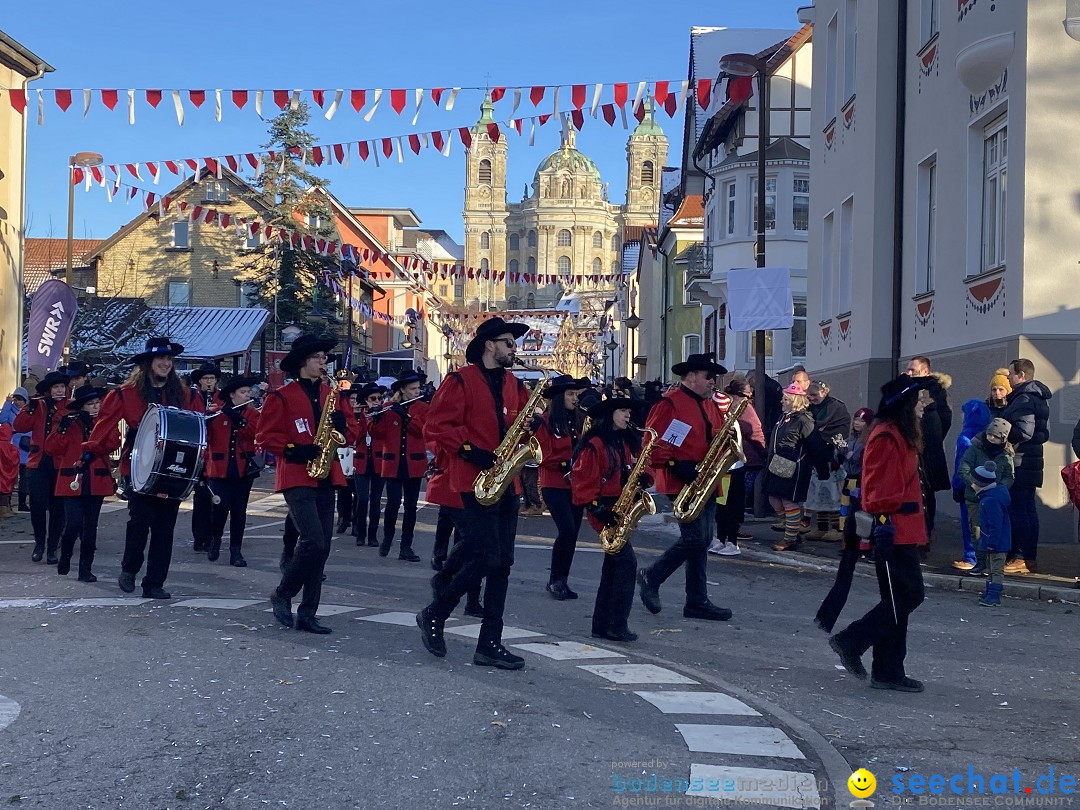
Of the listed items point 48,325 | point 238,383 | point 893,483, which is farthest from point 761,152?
point 893,483

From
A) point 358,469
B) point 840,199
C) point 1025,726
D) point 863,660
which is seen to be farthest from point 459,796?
point 840,199

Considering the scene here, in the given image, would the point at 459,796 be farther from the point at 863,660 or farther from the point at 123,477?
the point at 123,477

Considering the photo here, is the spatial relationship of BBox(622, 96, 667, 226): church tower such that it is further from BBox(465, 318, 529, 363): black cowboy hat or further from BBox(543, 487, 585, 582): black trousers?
BBox(465, 318, 529, 363): black cowboy hat

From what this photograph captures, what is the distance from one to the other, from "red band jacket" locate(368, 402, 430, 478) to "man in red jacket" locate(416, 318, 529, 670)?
17.6ft

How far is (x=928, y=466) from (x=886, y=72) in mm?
9477

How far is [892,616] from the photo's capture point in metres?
6.96

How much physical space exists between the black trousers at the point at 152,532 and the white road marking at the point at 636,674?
3677 millimetres

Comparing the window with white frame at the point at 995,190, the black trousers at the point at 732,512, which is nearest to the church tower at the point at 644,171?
the window with white frame at the point at 995,190

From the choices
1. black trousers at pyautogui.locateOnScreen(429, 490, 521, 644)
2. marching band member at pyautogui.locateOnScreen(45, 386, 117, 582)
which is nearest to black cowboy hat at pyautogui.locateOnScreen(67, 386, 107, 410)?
marching band member at pyautogui.locateOnScreen(45, 386, 117, 582)

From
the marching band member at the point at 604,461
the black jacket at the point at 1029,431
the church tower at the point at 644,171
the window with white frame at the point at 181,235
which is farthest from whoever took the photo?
the church tower at the point at 644,171

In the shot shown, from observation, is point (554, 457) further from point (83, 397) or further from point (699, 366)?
point (83, 397)

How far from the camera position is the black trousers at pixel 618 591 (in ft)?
27.6

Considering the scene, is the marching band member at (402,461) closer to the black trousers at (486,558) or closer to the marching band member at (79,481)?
the marching band member at (79,481)

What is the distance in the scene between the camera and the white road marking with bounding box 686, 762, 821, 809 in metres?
5.06
